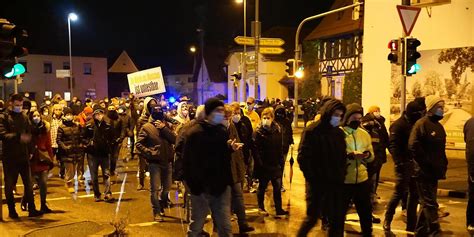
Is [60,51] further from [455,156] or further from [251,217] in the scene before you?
[251,217]

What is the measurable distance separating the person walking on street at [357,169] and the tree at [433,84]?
11702 mm

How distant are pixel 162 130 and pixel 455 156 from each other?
1170 cm

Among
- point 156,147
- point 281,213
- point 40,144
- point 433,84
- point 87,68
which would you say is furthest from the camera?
point 87,68

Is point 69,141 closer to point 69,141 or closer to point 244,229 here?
point 69,141

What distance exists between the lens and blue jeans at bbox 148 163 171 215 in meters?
8.85

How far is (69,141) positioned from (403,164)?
711 centimetres

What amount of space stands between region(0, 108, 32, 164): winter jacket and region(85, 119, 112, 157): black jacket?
1.56 meters

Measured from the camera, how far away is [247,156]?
11.0 meters

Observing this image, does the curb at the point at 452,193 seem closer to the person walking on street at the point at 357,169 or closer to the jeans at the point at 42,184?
the person walking on street at the point at 357,169

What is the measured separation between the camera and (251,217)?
30.0 feet

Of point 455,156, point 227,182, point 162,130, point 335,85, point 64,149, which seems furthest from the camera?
point 335,85

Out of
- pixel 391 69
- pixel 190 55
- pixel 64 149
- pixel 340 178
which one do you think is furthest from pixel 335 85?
pixel 190 55

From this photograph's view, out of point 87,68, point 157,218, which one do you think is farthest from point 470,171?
point 87,68

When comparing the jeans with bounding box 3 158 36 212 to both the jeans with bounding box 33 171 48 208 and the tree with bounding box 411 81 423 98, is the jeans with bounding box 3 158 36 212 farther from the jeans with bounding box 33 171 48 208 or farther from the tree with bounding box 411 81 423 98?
the tree with bounding box 411 81 423 98
